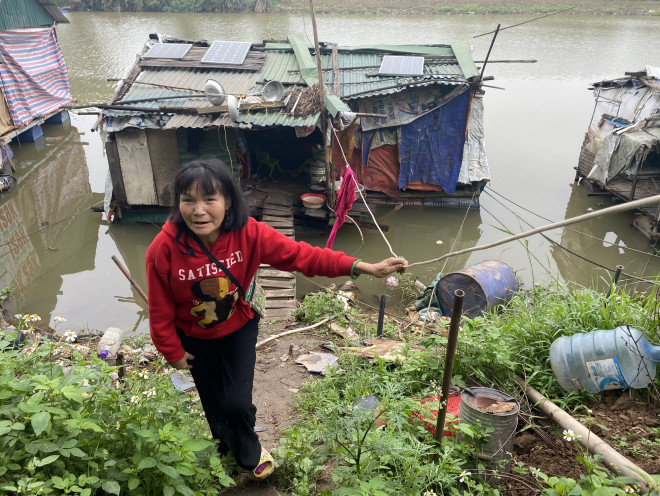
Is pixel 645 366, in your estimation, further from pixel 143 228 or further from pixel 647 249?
pixel 143 228

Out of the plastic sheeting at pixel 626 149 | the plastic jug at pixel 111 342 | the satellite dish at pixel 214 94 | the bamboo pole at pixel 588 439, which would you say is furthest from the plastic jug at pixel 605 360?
the plastic sheeting at pixel 626 149

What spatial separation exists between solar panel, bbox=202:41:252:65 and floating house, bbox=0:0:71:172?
3.67m

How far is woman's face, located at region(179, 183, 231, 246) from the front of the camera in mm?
2088

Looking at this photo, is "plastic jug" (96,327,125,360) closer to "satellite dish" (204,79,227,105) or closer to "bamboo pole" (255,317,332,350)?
"bamboo pole" (255,317,332,350)

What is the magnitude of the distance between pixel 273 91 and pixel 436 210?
427 cm

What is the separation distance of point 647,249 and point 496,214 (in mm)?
2808

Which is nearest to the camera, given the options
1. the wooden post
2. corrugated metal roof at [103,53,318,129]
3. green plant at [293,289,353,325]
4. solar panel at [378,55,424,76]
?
green plant at [293,289,353,325]

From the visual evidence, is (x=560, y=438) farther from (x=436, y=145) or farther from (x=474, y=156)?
(x=474, y=156)

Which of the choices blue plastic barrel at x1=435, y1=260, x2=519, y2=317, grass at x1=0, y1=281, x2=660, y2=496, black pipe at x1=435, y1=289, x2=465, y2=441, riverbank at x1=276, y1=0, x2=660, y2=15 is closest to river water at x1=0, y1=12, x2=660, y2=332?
blue plastic barrel at x1=435, y1=260, x2=519, y2=317

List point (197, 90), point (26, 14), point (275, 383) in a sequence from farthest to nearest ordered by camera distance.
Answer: point (26, 14), point (197, 90), point (275, 383)

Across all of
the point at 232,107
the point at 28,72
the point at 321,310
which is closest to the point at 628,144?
the point at 321,310

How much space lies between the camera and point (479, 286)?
5.68 meters

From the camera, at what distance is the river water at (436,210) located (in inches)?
306

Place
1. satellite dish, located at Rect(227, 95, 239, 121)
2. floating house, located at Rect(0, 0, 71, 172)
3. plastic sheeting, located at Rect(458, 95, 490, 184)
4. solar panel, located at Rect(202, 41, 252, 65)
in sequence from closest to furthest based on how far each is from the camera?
satellite dish, located at Rect(227, 95, 239, 121)
plastic sheeting, located at Rect(458, 95, 490, 184)
solar panel, located at Rect(202, 41, 252, 65)
floating house, located at Rect(0, 0, 71, 172)
